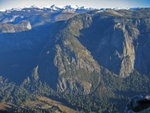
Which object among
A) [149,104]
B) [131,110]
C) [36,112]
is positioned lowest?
[36,112]

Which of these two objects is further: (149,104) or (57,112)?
(57,112)

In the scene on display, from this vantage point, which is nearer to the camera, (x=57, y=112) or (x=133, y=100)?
(x=133, y=100)

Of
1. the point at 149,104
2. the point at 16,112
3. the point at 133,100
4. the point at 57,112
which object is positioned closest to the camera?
the point at 149,104

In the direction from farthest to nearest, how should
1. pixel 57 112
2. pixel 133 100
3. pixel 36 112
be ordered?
1. pixel 57 112
2. pixel 36 112
3. pixel 133 100

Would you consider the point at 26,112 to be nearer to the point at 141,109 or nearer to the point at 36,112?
the point at 36,112

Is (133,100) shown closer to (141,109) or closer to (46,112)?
(141,109)

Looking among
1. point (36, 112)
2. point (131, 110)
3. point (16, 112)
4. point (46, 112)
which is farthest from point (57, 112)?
point (131, 110)

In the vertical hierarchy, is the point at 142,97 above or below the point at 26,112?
above

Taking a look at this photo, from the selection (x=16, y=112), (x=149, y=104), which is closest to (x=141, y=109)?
(x=149, y=104)

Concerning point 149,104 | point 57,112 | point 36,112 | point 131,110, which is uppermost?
point 149,104
